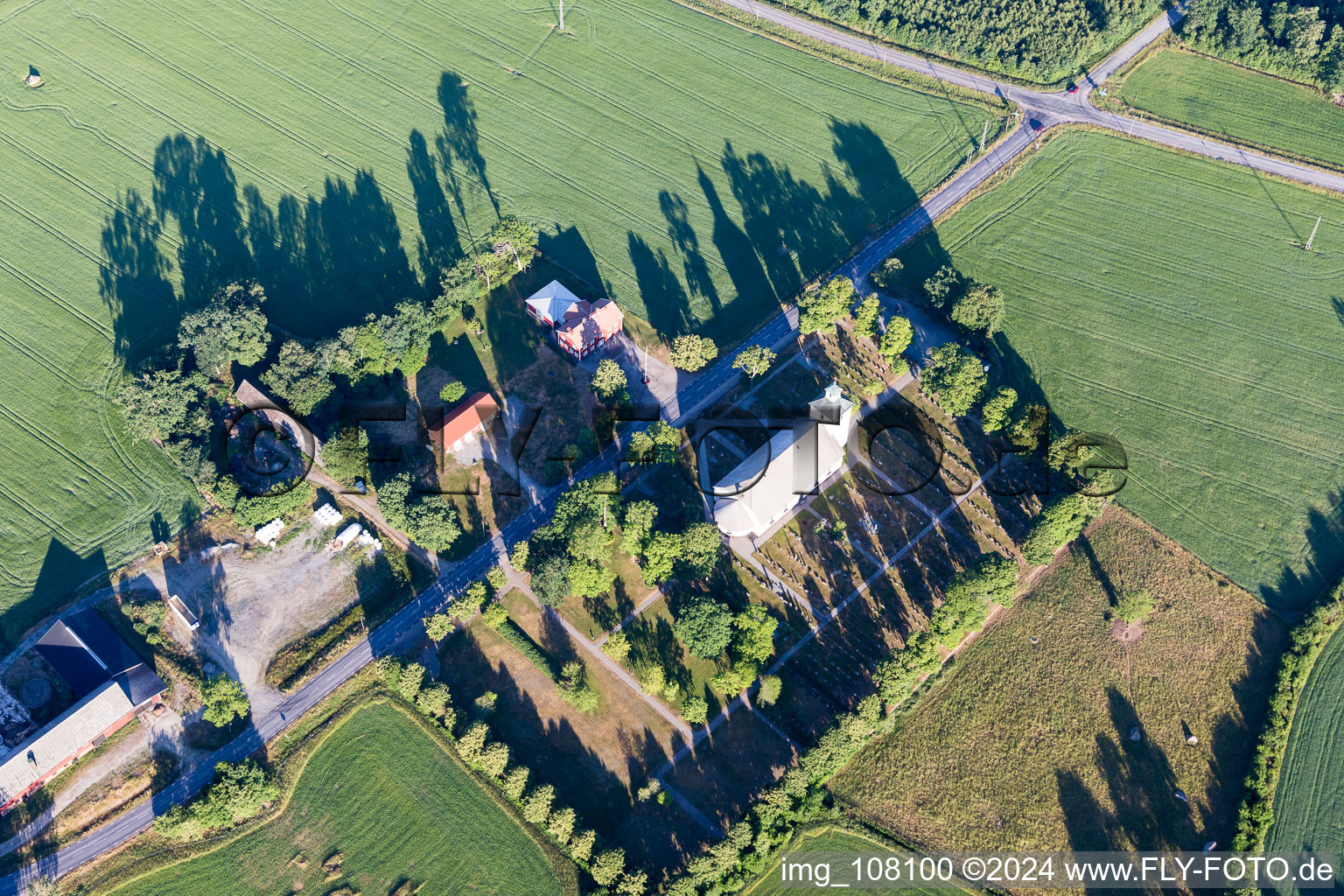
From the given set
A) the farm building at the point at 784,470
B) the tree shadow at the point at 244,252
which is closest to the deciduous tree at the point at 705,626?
the farm building at the point at 784,470

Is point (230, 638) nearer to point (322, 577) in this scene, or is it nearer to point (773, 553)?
point (322, 577)

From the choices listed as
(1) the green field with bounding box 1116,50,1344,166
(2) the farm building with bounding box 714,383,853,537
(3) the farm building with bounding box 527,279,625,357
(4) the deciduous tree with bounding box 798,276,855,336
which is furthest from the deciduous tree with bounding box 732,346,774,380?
Result: (1) the green field with bounding box 1116,50,1344,166

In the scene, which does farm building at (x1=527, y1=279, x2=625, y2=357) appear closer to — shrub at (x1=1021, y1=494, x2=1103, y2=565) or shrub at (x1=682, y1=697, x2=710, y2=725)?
shrub at (x1=682, y1=697, x2=710, y2=725)

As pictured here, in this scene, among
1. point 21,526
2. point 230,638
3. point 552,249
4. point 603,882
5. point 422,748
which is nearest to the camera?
point 603,882

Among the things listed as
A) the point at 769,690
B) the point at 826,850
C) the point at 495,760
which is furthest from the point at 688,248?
the point at 826,850

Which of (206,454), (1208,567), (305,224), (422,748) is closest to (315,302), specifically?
(305,224)

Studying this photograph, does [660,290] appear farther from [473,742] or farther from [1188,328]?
[1188,328]
